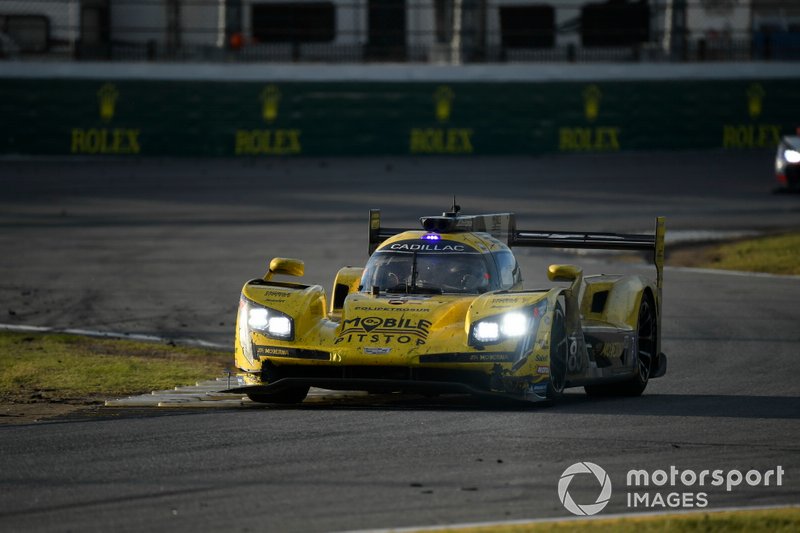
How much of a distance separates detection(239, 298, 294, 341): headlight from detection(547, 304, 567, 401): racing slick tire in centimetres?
200

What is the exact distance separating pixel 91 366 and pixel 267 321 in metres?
3.40

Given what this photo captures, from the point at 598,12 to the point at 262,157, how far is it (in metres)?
13.9

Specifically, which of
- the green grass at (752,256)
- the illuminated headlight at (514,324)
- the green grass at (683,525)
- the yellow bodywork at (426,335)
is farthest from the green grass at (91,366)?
the green grass at (752,256)

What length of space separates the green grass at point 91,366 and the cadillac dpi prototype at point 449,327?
1.75m

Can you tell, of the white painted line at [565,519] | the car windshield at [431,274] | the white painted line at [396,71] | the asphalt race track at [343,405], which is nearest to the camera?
the white painted line at [565,519]

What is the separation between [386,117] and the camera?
3947 cm

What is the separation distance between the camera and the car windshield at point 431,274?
1154cm

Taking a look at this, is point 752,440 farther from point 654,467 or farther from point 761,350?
point 761,350

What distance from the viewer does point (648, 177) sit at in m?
35.9

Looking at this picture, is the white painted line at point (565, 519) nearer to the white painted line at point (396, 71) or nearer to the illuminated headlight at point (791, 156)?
the illuminated headlight at point (791, 156)

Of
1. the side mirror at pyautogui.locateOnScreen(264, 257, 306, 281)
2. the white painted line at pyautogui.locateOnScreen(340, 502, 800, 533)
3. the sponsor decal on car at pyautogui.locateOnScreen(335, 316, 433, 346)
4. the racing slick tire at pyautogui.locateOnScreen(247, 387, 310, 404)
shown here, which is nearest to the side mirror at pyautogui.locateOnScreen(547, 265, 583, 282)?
the sponsor decal on car at pyautogui.locateOnScreen(335, 316, 433, 346)

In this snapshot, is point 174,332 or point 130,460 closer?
point 130,460

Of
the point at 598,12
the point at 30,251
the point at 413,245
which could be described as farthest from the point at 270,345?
the point at 598,12

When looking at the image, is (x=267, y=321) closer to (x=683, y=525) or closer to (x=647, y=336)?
(x=647, y=336)
